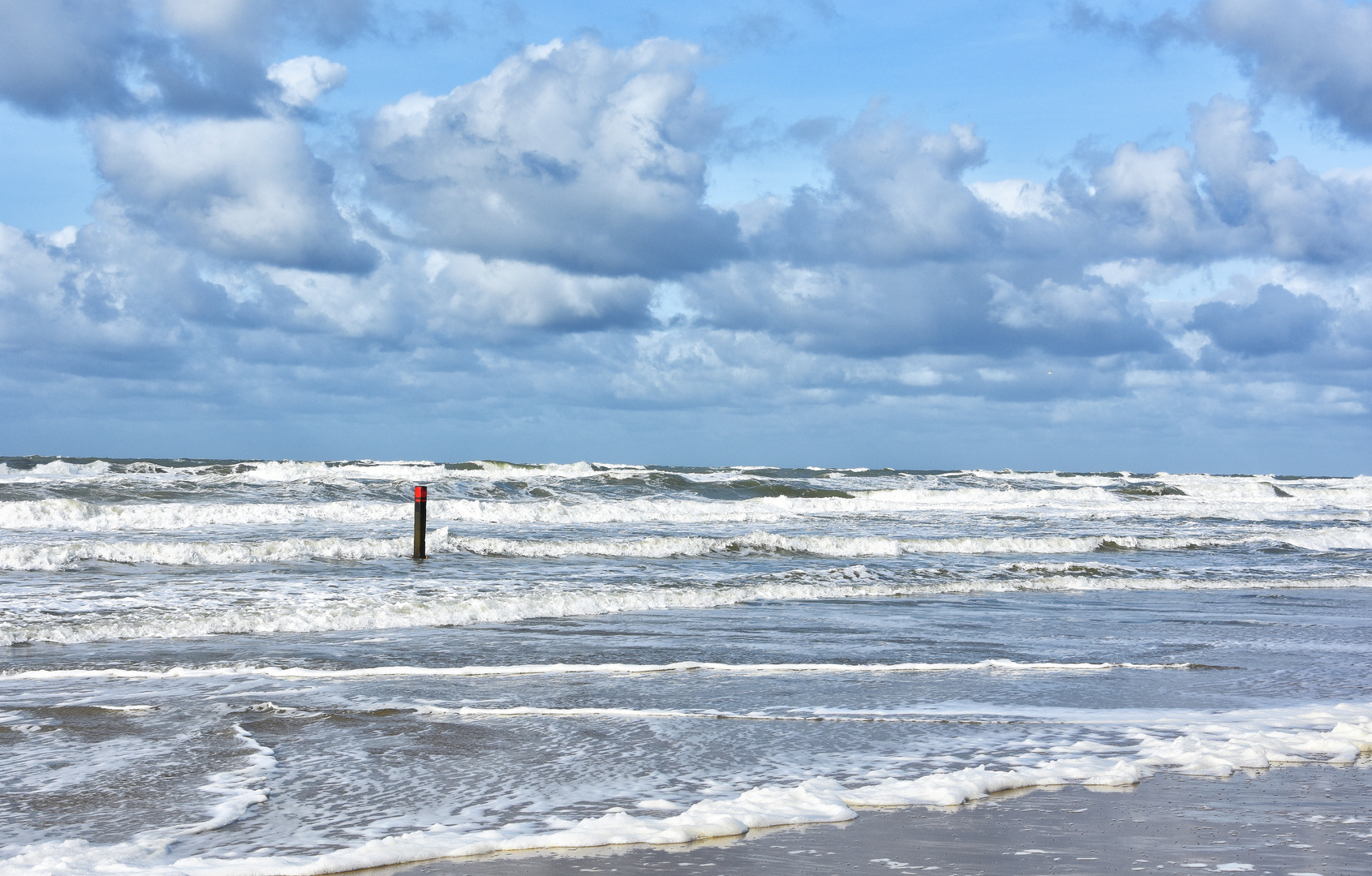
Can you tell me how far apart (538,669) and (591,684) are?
686mm

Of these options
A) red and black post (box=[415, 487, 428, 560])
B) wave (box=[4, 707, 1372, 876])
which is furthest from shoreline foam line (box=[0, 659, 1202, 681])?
red and black post (box=[415, 487, 428, 560])

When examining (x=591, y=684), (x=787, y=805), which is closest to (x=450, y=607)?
(x=591, y=684)

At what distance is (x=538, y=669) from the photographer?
291 inches

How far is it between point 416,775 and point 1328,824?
3.94 meters

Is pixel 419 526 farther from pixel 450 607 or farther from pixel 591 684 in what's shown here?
pixel 591 684

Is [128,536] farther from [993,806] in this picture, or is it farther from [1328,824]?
[1328,824]

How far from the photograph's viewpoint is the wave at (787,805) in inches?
133

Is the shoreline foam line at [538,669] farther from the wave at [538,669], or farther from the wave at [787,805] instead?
the wave at [787,805]

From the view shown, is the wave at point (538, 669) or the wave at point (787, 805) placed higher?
the wave at point (787, 805)

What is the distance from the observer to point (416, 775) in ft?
14.9

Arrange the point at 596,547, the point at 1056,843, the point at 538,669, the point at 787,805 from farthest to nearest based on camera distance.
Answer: the point at 596,547, the point at 538,669, the point at 787,805, the point at 1056,843

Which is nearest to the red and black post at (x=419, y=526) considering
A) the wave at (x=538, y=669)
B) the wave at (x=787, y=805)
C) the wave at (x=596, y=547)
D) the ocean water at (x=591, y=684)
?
the ocean water at (x=591, y=684)

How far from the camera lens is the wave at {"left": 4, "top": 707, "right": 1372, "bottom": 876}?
3.38 m

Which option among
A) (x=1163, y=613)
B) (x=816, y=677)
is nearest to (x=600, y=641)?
(x=816, y=677)
